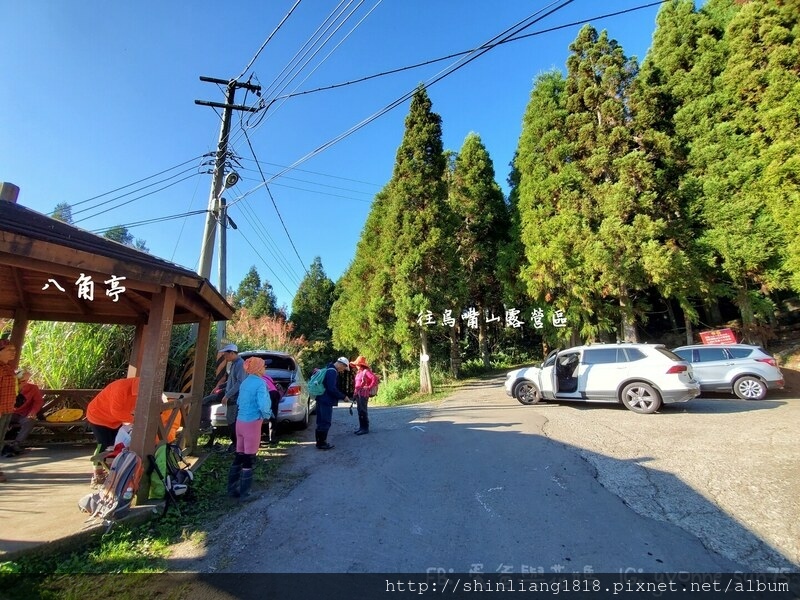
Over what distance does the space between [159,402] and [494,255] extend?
789 inches

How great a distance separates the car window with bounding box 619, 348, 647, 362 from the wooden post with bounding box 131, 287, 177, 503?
9841 millimetres

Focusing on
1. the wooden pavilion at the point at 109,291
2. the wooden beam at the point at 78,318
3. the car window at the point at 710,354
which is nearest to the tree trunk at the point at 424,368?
the car window at the point at 710,354

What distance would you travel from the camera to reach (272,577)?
3.02 metres

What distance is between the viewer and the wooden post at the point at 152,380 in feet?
14.0

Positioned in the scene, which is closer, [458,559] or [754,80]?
[458,559]

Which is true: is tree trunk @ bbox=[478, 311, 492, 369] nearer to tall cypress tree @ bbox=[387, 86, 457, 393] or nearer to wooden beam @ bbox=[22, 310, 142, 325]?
tall cypress tree @ bbox=[387, 86, 457, 393]

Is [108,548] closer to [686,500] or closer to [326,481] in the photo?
[326,481]

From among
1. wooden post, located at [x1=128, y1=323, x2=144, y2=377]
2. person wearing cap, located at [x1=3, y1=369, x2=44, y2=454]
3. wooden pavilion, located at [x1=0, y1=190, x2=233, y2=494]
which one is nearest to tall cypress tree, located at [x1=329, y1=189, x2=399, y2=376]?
wooden pavilion, located at [x1=0, y1=190, x2=233, y2=494]

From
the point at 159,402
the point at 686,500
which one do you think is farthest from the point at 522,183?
the point at 159,402

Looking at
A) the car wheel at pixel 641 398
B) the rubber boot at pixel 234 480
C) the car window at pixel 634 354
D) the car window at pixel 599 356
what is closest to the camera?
the rubber boot at pixel 234 480

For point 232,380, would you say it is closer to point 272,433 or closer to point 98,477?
point 272,433

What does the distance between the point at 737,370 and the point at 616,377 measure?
489 centimetres

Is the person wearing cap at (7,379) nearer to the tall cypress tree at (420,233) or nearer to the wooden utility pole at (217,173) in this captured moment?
the wooden utility pole at (217,173)

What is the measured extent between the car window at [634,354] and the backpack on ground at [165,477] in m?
9.62
